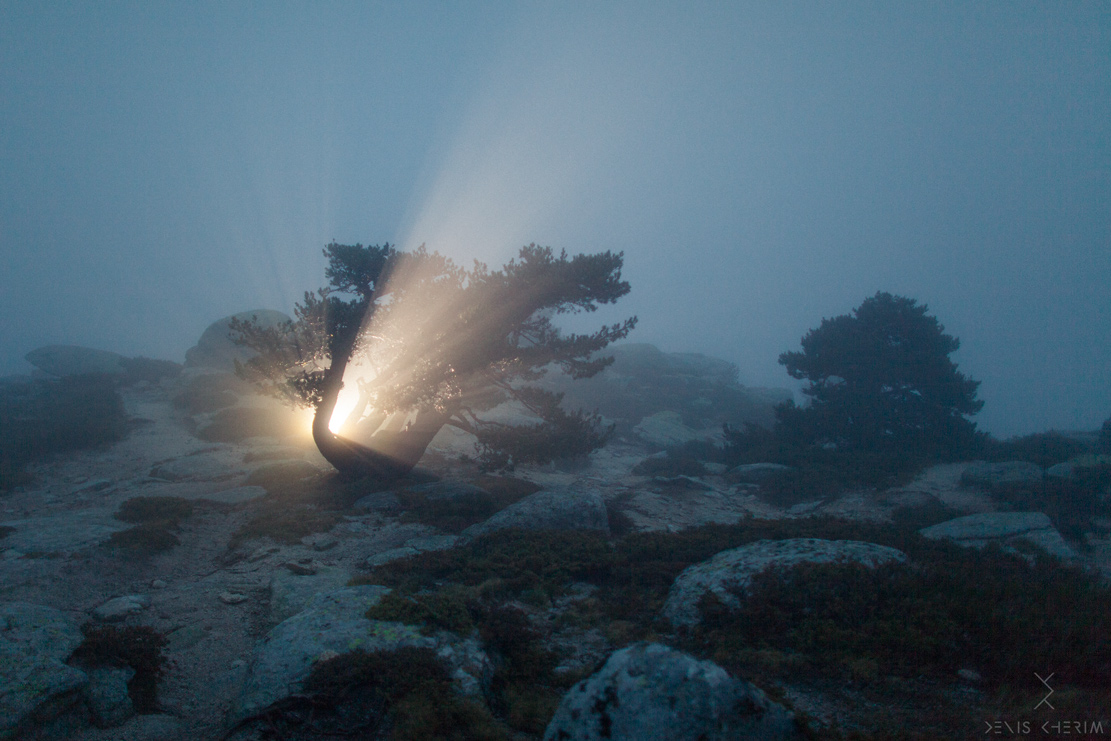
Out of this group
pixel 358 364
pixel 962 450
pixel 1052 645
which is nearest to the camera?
pixel 1052 645

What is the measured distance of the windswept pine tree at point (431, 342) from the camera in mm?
17031

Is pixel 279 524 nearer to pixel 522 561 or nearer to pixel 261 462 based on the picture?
pixel 522 561

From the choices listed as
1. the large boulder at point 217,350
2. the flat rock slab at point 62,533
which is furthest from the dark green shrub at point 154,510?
the large boulder at point 217,350

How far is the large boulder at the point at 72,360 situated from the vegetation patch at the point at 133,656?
44668 mm

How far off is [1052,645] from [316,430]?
1888cm

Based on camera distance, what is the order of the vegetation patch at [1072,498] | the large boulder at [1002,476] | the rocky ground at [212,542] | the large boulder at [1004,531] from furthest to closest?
the large boulder at [1002,476]
the vegetation patch at [1072,498]
the large boulder at [1004,531]
the rocky ground at [212,542]

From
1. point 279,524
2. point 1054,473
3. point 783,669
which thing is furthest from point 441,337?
point 1054,473

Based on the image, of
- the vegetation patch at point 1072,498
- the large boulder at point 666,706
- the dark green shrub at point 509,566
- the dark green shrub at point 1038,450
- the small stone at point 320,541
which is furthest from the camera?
the dark green shrub at point 1038,450

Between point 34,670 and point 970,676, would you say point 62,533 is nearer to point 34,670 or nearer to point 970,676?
point 34,670

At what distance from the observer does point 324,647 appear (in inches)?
229

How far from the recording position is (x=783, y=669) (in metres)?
5.83

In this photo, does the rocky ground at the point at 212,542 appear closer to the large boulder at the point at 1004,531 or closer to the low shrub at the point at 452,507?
the large boulder at the point at 1004,531

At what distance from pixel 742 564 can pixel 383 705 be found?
5773mm

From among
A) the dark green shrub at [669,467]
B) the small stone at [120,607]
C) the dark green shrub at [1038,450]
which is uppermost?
the dark green shrub at [1038,450]
